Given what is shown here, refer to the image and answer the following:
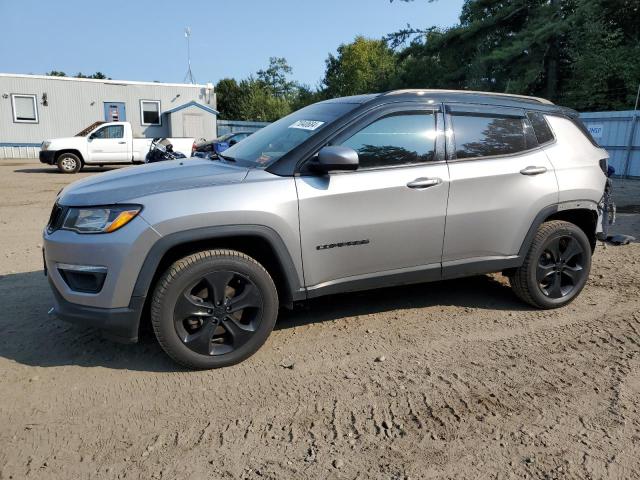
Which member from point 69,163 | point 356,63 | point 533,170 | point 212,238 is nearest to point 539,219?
point 533,170

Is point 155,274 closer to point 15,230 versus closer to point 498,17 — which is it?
point 15,230

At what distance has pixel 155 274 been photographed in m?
3.13

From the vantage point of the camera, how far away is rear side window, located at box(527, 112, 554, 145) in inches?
163

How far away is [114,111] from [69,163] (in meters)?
9.03

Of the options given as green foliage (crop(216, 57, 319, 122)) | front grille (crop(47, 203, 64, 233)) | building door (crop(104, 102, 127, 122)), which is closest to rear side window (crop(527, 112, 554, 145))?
front grille (crop(47, 203, 64, 233))

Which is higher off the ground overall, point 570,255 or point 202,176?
point 202,176

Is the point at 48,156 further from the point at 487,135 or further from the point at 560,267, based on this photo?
the point at 560,267

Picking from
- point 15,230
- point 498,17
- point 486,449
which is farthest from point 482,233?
point 498,17

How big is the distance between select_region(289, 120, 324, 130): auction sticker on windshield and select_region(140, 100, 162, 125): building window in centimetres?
2517

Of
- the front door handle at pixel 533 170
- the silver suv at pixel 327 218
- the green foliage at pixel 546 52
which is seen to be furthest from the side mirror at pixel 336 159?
the green foliage at pixel 546 52

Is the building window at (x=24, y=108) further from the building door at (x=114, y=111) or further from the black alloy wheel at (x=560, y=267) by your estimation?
the black alloy wheel at (x=560, y=267)

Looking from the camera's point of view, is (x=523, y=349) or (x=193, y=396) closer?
(x=193, y=396)

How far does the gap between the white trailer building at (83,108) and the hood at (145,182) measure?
24704 mm

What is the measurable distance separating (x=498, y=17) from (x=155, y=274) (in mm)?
24085
